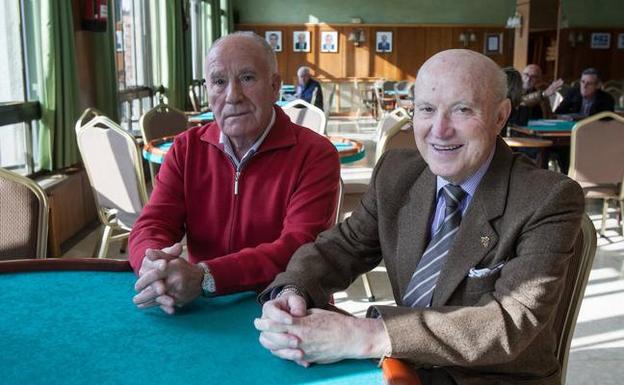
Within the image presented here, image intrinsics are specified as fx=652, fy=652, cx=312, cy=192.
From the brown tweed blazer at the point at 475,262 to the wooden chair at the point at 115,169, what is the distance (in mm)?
2154

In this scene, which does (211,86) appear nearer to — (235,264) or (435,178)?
(235,264)

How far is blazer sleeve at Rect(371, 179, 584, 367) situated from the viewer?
1162 millimetres

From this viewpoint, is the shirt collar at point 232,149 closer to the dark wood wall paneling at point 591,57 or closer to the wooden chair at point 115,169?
the wooden chair at point 115,169

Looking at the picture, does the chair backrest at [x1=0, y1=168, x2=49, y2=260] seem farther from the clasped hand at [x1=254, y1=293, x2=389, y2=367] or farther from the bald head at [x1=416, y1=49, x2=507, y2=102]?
the bald head at [x1=416, y1=49, x2=507, y2=102]

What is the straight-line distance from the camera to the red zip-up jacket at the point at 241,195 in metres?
1.90

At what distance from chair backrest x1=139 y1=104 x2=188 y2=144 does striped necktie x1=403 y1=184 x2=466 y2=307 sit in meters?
3.80

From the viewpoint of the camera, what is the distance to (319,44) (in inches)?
690

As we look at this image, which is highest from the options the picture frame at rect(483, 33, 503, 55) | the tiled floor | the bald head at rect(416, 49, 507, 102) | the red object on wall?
the picture frame at rect(483, 33, 503, 55)

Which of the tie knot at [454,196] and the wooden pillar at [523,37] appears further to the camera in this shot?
the wooden pillar at [523,37]

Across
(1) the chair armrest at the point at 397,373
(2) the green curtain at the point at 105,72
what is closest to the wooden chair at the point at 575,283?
(1) the chair armrest at the point at 397,373

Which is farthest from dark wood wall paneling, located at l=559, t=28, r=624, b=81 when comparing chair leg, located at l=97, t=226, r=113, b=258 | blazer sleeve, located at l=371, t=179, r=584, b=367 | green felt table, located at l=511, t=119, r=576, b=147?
blazer sleeve, located at l=371, t=179, r=584, b=367

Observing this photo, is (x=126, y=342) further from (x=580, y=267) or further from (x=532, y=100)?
(x=532, y=100)

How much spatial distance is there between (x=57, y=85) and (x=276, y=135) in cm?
334

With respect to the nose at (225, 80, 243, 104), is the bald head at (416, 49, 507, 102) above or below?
above
